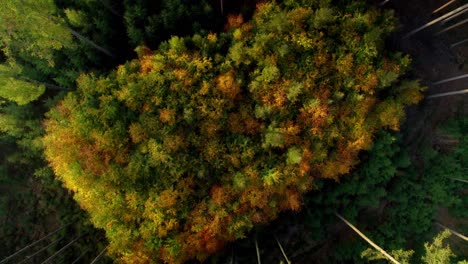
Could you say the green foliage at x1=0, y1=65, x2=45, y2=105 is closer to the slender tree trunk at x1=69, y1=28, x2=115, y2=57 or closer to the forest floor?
the slender tree trunk at x1=69, y1=28, x2=115, y2=57

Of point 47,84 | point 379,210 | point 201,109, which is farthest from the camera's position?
point 379,210

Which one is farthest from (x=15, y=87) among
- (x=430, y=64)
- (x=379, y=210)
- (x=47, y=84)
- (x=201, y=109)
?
(x=430, y=64)

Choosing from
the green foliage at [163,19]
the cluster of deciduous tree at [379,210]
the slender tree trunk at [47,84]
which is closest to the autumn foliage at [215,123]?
the green foliage at [163,19]

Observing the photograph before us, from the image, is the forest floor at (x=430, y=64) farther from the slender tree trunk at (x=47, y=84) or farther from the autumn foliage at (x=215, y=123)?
the slender tree trunk at (x=47, y=84)

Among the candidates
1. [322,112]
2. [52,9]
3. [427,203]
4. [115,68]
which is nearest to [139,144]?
[115,68]

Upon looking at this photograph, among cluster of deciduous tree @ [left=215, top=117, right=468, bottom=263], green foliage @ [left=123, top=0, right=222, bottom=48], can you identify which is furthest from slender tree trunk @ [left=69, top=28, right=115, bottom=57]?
cluster of deciduous tree @ [left=215, top=117, right=468, bottom=263]

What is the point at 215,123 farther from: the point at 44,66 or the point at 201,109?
the point at 44,66
